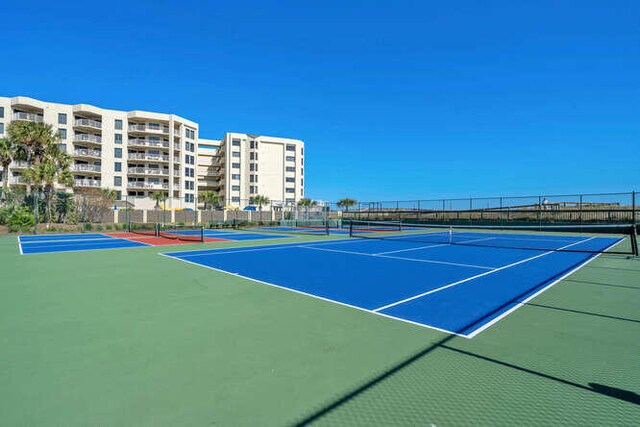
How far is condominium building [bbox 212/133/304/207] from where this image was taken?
73.3 metres

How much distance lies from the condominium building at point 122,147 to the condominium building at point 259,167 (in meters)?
10.3

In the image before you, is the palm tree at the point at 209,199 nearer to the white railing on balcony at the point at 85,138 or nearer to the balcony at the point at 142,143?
the balcony at the point at 142,143

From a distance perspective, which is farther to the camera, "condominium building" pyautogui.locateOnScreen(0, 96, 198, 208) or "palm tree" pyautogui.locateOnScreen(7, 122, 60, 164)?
"condominium building" pyautogui.locateOnScreen(0, 96, 198, 208)

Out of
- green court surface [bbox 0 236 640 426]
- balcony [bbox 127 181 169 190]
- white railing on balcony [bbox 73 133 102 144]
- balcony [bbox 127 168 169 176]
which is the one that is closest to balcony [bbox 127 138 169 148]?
balcony [bbox 127 168 169 176]

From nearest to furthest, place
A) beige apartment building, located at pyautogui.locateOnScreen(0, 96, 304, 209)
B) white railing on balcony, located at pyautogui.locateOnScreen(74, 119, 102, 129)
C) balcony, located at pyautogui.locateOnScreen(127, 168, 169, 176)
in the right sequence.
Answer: beige apartment building, located at pyautogui.locateOnScreen(0, 96, 304, 209) → white railing on balcony, located at pyautogui.locateOnScreen(74, 119, 102, 129) → balcony, located at pyautogui.locateOnScreen(127, 168, 169, 176)

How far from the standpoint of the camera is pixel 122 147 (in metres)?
56.5

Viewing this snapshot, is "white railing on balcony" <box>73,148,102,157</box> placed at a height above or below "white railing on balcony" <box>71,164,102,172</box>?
above

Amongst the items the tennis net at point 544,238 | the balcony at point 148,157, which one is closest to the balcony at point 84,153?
the balcony at point 148,157

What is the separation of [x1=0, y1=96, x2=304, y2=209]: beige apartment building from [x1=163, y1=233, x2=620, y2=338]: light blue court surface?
38.5 m

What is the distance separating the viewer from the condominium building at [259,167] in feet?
241

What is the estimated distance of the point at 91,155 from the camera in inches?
2112

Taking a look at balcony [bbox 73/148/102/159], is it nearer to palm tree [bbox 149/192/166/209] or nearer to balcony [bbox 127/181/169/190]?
balcony [bbox 127/181/169/190]

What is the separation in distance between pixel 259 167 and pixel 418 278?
6972cm

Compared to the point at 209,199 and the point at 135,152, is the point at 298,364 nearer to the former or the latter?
the point at 209,199
